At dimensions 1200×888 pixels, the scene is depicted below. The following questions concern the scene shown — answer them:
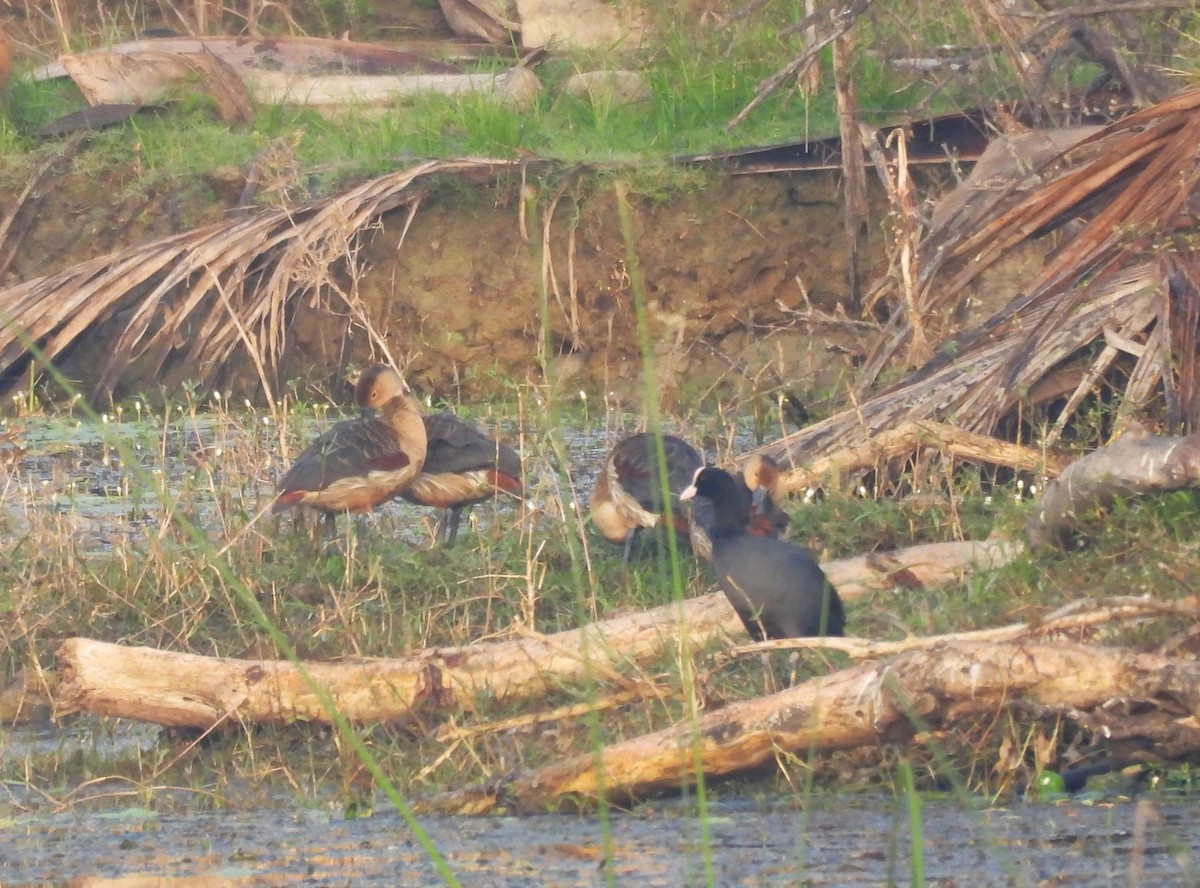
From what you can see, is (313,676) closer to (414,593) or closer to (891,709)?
(414,593)

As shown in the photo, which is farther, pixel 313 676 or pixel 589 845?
pixel 313 676

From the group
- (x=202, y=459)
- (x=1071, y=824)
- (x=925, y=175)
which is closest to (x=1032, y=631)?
(x=1071, y=824)

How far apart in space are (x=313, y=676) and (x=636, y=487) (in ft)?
6.74

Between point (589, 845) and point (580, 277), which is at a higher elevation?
point (580, 277)

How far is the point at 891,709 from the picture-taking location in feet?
13.3

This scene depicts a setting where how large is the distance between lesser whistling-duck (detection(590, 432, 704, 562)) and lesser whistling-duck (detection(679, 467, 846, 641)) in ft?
4.12

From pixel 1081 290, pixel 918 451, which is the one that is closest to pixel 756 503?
pixel 918 451

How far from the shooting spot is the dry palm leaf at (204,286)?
9.07m

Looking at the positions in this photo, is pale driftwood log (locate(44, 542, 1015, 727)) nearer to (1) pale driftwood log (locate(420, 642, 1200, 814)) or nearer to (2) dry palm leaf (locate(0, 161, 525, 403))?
(1) pale driftwood log (locate(420, 642, 1200, 814))

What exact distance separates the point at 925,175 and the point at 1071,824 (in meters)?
6.42

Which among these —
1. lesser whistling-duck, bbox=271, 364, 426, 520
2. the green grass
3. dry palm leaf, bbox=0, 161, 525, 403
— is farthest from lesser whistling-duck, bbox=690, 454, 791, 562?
dry palm leaf, bbox=0, 161, 525, 403

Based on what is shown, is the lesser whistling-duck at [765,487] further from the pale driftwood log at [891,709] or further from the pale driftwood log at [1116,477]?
the pale driftwood log at [891,709]

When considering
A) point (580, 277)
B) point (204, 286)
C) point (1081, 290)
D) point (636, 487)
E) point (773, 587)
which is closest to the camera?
point (773, 587)

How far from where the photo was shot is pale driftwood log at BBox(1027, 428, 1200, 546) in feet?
15.8
